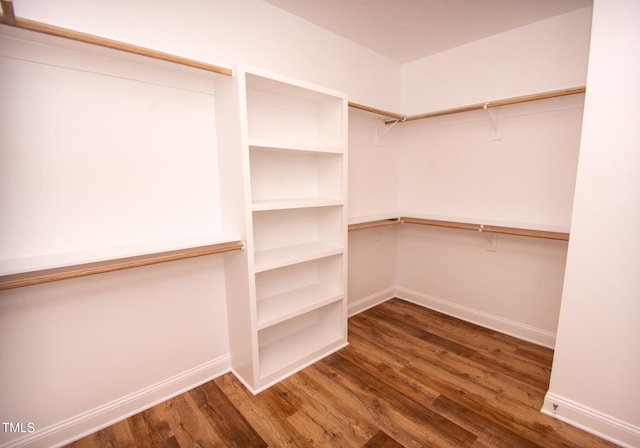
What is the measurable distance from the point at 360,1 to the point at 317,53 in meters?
0.50

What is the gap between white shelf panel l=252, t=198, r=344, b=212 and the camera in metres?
1.77

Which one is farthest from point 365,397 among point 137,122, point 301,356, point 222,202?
point 137,122

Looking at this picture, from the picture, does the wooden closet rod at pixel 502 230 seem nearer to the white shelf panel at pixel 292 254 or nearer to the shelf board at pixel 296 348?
the white shelf panel at pixel 292 254

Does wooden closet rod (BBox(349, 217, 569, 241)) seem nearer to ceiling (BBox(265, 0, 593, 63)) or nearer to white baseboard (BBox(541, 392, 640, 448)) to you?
white baseboard (BBox(541, 392, 640, 448))

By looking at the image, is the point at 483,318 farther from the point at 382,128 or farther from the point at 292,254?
the point at 382,128

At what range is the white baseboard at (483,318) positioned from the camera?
2.42m

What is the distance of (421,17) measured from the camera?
2.21m

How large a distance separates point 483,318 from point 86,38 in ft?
11.1

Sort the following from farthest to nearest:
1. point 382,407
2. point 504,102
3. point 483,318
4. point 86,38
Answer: point 483,318 < point 504,102 < point 382,407 < point 86,38

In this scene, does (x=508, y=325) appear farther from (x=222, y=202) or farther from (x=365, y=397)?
(x=222, y=202)

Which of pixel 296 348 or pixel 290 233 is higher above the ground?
pixel 290 233

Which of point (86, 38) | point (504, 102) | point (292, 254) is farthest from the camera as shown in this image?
point (504, 102)

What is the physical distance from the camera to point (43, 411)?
146cm

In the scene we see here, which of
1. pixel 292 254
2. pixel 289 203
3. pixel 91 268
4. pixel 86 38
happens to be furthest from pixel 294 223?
pixel 86 38
